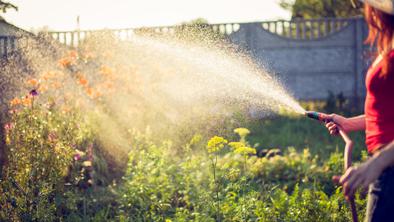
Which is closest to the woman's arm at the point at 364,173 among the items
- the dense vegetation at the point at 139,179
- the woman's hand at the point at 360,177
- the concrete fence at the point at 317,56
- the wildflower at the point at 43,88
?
the woman's hand at the point at 360,177

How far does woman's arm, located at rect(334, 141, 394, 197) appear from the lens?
187 cm

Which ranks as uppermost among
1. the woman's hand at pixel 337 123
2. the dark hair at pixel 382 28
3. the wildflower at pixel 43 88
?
the dark hair at pixel 382 28

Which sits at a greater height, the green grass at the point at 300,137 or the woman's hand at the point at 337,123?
the woman's hand at the point at 337,123

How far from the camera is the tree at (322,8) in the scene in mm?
16703

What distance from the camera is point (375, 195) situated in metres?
2.17

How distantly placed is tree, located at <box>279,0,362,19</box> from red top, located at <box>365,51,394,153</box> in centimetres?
1451

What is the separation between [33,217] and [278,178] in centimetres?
265

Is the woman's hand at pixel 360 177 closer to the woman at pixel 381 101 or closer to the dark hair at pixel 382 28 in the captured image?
the woman at pixel 381 101

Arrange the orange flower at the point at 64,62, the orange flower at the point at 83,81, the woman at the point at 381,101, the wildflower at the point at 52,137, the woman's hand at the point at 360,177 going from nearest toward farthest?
1. the woman's hand at the point at 360,177
2. the woman at the point at 381,101
3. the wildflower at the point at 52,137
4. the orange flower at the point at 83,81
5. the orange flower at the point at 64,62

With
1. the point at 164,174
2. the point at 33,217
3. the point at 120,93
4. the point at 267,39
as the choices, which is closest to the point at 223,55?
the point at 164,174

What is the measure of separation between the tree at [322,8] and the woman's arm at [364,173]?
14832 mm

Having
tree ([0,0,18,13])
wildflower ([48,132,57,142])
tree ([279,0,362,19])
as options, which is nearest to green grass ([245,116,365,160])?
wildflower ([48,132,57,142])

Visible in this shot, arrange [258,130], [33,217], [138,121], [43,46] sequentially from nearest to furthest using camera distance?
[33,217] < [138,121] < [43,46] < [258,130]

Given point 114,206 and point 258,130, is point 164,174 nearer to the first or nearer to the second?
point 114,206
